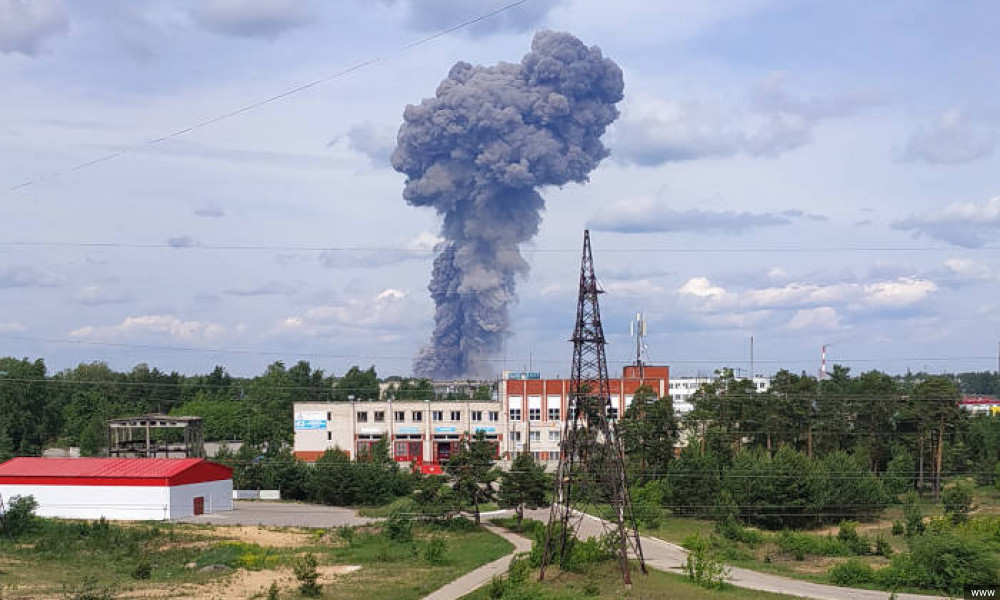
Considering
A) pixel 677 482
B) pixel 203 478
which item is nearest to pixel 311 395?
pixel 203 478

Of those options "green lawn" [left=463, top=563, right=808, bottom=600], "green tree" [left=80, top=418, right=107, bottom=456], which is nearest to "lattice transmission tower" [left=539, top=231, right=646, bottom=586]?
"green lawn" [left=463, top=563, right=808, bottom=600]

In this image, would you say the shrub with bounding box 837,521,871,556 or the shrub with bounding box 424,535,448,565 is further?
the shrub with bounding box 837,521,871,556

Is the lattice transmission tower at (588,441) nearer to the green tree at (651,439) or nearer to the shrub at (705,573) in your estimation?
the shrub at (705,573)

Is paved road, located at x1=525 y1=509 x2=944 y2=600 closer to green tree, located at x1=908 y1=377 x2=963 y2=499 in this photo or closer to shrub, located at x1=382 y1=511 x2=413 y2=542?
shrub, located at x1=382 y1=511 x2=413 y2=542

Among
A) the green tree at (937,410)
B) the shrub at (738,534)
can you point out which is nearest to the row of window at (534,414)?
the green tree at (937,410)

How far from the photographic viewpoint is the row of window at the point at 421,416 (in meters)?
124

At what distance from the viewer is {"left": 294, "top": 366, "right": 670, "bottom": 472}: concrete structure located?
12375 centimetres

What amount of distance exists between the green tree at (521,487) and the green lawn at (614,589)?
24181 mm

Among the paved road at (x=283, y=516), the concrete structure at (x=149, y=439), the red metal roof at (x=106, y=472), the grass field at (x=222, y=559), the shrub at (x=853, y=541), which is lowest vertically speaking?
the paved road at (x=283, y=516)

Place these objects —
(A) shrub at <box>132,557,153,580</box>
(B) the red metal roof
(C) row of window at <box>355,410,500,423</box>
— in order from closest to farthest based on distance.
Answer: (A) shrub at <box>132,557,153,580</box> → (B) the red metal roof → (C) row of window at <box>355,410,500,423</box>

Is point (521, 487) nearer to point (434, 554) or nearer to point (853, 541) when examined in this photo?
point (434, 554)

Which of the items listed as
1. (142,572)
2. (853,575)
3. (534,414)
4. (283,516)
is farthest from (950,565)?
(534,414)

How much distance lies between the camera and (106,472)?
84.1 m

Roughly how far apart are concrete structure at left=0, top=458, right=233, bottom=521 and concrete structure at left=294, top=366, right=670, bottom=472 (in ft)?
120
